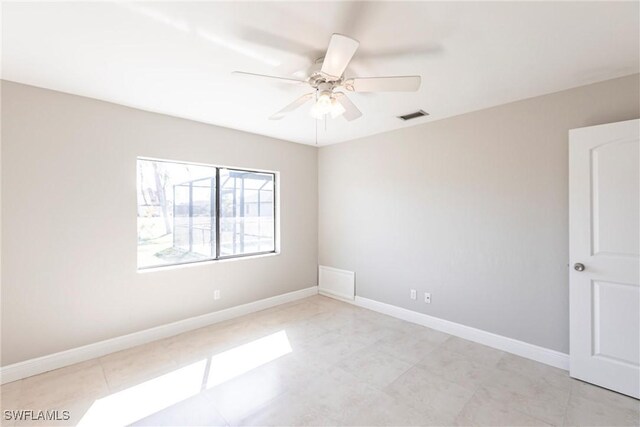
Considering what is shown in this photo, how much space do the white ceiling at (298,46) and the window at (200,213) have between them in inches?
37.2

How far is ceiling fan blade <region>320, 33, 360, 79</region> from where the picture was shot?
1.45 metres

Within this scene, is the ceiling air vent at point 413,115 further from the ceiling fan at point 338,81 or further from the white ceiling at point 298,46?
the ceiling fan at point 338,81

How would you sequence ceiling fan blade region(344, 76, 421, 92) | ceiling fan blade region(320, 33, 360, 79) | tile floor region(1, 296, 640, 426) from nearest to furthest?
ceiling fan blade region(320, 33, 360, 79), ceiling fan blade region(344, 76, 421, 92), tile floor region(1, 296, 640, 426)

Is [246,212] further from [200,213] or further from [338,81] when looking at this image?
[338,81]

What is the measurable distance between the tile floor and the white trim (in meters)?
0.09

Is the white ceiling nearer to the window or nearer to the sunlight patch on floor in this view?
the window

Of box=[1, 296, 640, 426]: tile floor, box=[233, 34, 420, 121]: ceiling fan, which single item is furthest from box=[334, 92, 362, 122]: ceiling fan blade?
box=[1, 296, 640, 426]: tile floor

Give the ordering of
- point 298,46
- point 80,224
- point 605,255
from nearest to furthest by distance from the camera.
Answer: point 298,46 → point 605,255 → point 80,224

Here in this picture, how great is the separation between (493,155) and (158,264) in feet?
12.6

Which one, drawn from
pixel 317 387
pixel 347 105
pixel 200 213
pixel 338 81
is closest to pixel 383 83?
pixel 338 81

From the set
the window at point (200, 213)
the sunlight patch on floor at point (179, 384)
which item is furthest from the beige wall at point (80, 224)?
the sunlight patch on floor at point (179, 384)

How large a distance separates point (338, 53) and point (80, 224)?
2.76 meters

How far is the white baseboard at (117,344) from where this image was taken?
2355 millimetres

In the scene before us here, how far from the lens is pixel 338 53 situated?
1570 mm
